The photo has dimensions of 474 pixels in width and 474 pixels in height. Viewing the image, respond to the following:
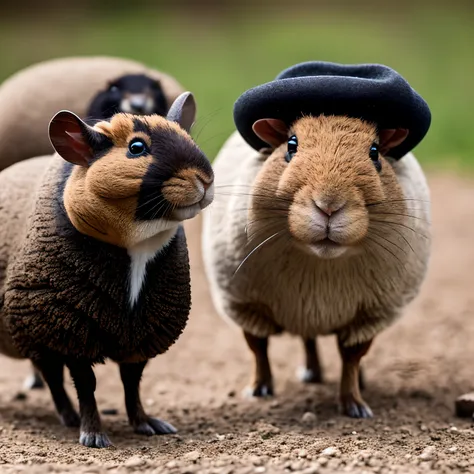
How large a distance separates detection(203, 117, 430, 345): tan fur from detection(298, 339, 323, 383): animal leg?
0.93 meters

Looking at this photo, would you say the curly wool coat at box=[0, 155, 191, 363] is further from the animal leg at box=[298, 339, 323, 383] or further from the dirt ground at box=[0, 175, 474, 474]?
the animal leg at box=[298, 339, 323, 383]

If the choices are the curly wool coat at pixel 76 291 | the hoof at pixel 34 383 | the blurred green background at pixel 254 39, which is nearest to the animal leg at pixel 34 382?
the hoof at pixel 34 383

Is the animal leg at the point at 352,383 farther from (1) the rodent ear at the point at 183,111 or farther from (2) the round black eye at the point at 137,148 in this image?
(2) the round black eye at the point at 137,148

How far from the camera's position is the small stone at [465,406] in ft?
16.5

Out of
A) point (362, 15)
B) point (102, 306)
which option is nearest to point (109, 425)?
point (102, 306)

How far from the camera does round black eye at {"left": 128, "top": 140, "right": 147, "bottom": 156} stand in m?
3.92

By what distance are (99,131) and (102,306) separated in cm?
81

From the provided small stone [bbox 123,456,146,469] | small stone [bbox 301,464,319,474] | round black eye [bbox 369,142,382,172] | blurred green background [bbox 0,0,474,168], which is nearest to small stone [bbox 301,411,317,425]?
small stone [bbox 301,464,319,474]

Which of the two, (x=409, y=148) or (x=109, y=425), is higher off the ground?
(x=409, y=148)

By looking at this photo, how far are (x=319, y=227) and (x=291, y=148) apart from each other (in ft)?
1.73

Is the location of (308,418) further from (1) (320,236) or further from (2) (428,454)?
(1) (320,236)

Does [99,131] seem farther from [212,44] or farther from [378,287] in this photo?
[212,44]

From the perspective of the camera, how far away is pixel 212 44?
19.7 meters

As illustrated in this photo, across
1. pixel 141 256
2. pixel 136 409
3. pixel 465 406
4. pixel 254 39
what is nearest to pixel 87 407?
pixel 136 409
